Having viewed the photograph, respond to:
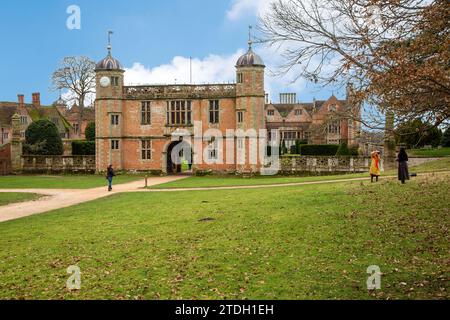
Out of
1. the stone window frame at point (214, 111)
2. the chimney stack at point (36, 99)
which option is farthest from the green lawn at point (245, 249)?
the chimney stack at point (36, 99)

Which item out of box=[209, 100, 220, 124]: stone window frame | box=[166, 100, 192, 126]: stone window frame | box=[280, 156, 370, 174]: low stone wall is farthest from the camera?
box=[166, 100, 192, 126]: stone window frame

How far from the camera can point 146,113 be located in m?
37.2

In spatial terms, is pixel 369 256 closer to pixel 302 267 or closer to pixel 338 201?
pixel 302 267

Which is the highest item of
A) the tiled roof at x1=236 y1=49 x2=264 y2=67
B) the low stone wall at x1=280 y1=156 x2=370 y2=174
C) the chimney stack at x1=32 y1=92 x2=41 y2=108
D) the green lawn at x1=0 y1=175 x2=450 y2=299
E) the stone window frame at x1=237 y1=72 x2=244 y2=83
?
the chimney stack at x1=32 y1=92 x2=41 y2=108

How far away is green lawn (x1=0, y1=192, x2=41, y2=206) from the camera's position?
1947 centimetres

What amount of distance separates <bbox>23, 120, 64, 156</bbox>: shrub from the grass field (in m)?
23.3

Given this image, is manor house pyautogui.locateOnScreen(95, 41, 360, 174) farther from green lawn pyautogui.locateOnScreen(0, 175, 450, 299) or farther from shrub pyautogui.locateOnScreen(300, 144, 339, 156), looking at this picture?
green lawn pyautogui.locateOnScreen(0, 175, 450, 299)

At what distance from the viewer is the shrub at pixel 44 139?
4453cm

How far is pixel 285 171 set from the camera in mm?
35125

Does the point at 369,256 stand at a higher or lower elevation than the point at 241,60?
lower

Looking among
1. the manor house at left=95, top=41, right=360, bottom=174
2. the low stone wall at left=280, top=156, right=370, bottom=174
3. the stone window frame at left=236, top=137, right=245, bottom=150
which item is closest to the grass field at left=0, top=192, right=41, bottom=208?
the manor house at left=95, top=41, right=360, bottom=174
